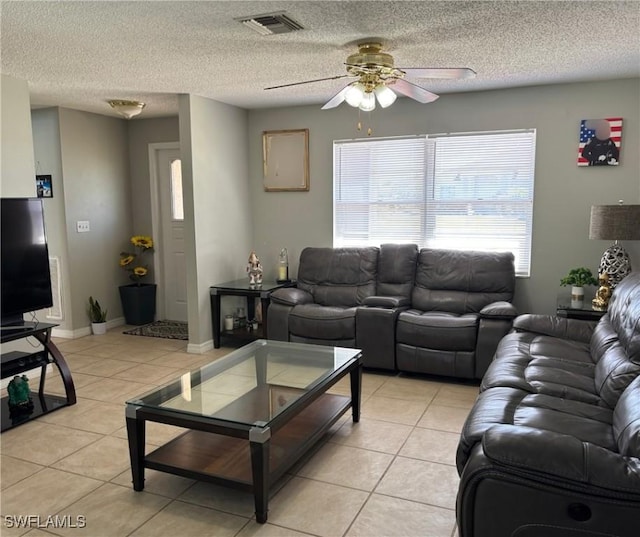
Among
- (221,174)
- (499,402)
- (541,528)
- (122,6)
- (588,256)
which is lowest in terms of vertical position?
(541,528)

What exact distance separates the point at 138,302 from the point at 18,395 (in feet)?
8.55

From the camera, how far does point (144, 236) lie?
6332 mm

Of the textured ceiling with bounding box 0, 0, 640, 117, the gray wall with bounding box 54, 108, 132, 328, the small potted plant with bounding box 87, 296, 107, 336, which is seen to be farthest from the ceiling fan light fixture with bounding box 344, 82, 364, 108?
the small potted plant with bounding box 87, 296, 107, 336

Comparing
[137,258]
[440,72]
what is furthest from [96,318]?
[440,72]

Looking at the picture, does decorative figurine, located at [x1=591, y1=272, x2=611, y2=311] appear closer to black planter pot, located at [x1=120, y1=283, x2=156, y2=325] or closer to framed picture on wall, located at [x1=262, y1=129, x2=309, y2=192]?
framed picture on wall, located at [x1=262, y1=129, x2=309, y2=192]

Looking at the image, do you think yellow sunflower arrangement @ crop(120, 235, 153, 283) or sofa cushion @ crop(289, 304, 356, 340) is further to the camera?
yellow sunflower arrangement @ crop(120, 235, 153, 283)

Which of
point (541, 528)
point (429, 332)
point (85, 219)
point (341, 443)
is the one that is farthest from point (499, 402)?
point (85, 219)

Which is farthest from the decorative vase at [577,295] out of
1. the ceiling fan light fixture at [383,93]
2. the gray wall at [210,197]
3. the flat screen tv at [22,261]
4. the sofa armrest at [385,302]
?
the flat screen tv at [22,261]

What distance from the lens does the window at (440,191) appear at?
4664 mm

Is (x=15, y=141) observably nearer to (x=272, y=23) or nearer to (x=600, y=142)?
(x=272, y=23)

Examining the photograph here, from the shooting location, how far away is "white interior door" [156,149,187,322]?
620cm

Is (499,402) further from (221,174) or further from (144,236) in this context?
(144,236)

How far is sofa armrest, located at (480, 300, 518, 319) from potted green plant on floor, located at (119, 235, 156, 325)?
3.90m

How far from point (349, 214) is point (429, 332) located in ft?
5.57
